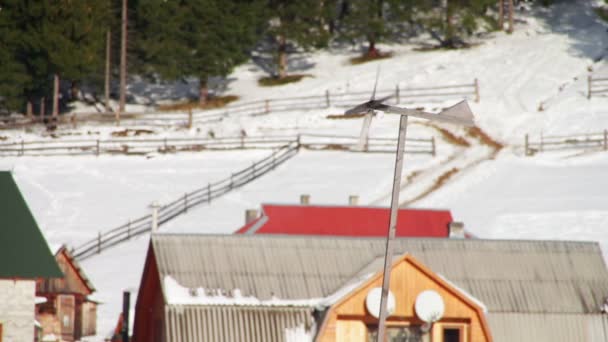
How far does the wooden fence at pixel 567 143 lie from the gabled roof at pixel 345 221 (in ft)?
75.4

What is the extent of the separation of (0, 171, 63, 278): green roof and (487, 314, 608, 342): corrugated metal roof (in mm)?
11073

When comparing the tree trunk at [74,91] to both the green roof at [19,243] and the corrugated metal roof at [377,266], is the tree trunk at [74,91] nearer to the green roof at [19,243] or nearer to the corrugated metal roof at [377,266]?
the green roof at [19,243]

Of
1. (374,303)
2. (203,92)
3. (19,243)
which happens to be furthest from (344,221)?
(203,92)

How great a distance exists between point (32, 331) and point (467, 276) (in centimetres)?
1031

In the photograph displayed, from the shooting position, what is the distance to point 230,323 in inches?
1242

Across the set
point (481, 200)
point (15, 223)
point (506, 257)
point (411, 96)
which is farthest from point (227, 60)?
point (506, 257)

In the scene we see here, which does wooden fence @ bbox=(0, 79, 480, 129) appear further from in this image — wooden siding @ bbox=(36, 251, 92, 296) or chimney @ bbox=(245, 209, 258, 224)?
wooden siding @ bbox=(36, 251, 92, 296)

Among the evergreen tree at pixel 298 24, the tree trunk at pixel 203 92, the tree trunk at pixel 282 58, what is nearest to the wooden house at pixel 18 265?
the tree trunk at pixel 203 92

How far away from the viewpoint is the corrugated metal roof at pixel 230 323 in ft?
103

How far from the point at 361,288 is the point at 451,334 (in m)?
2.15

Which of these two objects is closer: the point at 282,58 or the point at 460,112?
the point at 460,112

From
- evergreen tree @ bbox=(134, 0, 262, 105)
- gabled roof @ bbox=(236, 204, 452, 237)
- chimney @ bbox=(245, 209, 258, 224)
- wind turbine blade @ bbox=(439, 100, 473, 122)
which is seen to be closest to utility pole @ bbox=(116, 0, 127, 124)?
evergreen tree @ bbox=(134, 0, 262, 105)

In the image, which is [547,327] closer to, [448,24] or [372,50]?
[448,24]

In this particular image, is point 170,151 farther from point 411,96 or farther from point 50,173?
point 411,96
